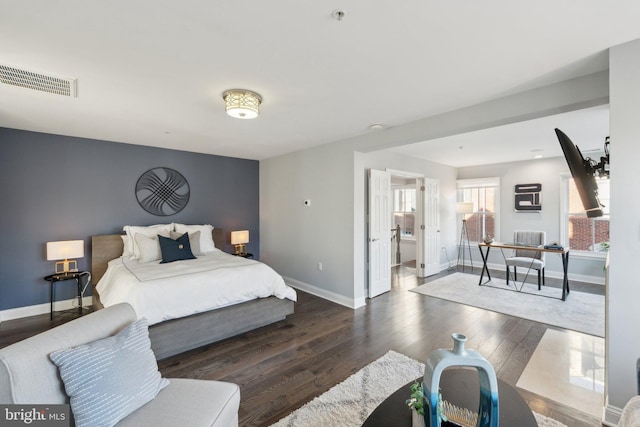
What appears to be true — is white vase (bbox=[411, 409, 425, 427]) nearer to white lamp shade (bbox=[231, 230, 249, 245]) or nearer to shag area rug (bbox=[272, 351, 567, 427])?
shag area rug (bbox=[272, 351, 567, 427])

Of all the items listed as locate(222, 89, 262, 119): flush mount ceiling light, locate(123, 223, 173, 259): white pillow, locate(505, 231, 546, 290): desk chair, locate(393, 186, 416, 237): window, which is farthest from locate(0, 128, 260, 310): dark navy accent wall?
locate(505, 231, 546, 290): desk chair

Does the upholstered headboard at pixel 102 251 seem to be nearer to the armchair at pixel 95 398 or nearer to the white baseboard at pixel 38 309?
the white baseboard at pixel 38 309

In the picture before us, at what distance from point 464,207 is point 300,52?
581cm

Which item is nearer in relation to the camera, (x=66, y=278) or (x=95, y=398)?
(x=95, y=398)

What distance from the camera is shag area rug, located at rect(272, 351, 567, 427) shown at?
71.9 inches

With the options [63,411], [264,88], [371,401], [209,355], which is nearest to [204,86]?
[264,88]

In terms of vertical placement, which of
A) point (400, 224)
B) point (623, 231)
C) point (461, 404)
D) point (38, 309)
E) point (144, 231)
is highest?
point (623, 231)

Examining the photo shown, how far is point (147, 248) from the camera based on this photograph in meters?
3.79

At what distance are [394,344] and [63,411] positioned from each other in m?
2.59

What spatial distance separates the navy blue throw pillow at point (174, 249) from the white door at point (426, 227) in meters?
4.33

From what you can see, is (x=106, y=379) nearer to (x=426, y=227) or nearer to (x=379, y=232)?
(x=379, y=232)

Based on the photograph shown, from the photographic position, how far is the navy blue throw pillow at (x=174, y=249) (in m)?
3.72

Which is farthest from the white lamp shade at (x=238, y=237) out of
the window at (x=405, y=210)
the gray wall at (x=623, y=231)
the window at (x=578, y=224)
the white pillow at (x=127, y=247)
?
the window at (x=578, y=224)

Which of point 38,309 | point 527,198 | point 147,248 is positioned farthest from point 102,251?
point 527,198
